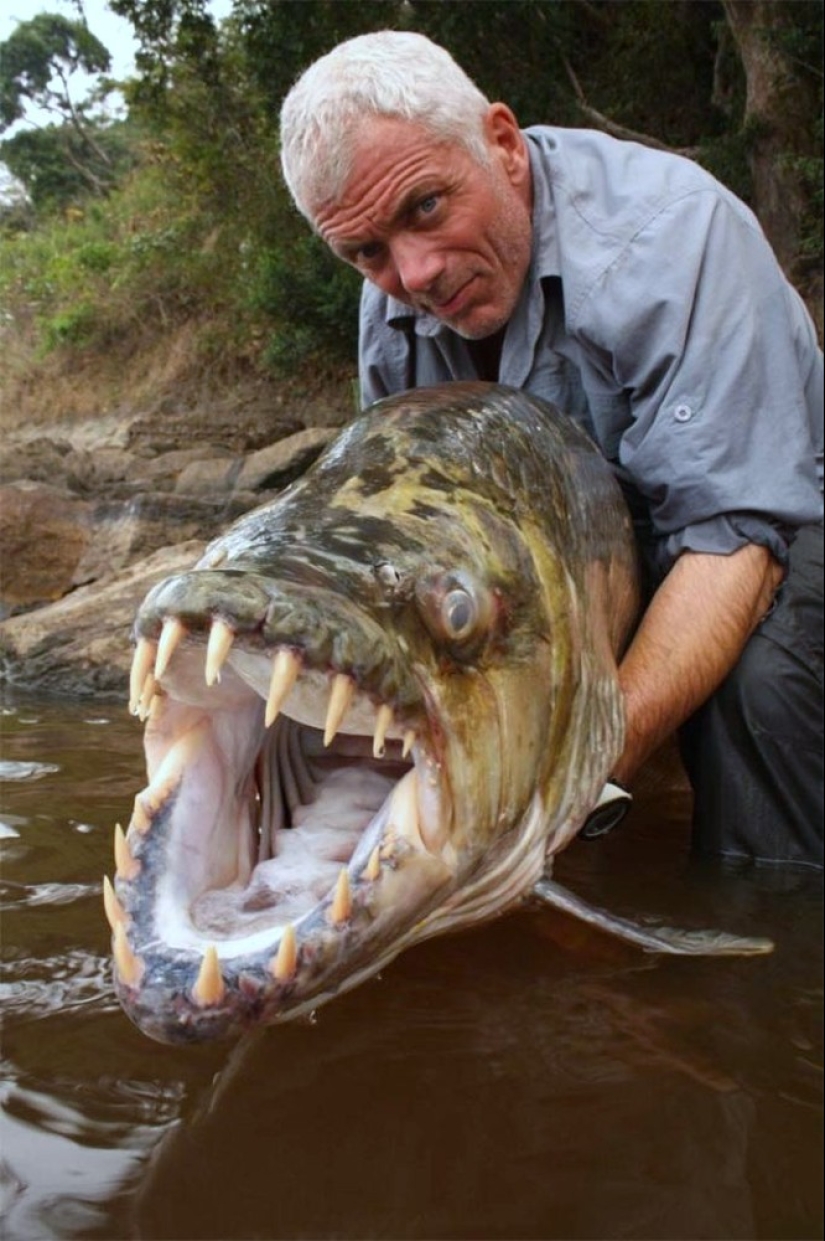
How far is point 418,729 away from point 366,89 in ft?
5.96

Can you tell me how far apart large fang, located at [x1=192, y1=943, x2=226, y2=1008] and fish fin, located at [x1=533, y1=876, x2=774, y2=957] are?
2.51 ft

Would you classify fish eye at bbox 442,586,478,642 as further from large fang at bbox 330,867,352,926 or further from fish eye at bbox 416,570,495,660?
large fang at bbox 330,867,352,926

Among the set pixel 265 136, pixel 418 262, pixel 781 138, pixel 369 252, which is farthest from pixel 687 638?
pixel 265 136

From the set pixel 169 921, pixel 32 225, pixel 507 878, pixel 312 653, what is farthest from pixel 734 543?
pixel 32 225

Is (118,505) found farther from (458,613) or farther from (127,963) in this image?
(127,963)

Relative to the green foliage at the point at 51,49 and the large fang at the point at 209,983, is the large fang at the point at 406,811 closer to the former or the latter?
the large fang at the point at 209,983

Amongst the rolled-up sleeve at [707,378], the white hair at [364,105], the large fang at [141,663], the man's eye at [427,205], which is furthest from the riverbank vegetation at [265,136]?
the large fang at [141,663]

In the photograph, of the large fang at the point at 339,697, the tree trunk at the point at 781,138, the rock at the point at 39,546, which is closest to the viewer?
the large fang at the point at 339,697

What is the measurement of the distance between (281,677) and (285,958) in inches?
14.5

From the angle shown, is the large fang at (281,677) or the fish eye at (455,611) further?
the fish eye at (455,611)

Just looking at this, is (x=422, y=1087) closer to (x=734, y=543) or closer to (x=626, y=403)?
(x=734, y=543)

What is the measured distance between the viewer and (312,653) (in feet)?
5.36

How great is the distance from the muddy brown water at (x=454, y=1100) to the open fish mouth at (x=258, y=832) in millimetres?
179

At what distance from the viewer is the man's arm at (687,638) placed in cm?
257
